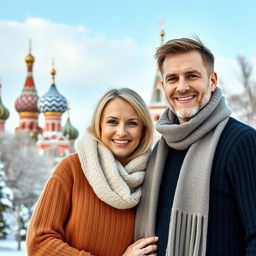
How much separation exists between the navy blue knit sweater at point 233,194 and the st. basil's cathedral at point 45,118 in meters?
38.5

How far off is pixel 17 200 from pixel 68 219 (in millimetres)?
25238

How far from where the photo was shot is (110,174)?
3021mm

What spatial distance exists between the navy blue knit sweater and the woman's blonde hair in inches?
22.7

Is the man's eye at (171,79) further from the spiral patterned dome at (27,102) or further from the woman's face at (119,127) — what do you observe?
the spiral patterned dome at (27,102)

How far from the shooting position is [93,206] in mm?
3068

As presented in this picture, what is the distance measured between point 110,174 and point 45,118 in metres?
43.4

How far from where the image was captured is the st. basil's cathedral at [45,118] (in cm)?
4406

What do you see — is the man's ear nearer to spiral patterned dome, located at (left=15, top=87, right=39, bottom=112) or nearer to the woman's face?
the woman's face

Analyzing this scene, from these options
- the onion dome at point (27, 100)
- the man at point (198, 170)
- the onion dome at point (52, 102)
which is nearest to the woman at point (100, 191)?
the man at point (198, 170)

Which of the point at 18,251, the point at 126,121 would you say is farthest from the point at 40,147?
the point at 126,121

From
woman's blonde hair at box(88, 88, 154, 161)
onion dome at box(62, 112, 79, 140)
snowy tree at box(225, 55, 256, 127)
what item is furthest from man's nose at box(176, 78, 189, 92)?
onion dome at box(62, 112, 79, 140)

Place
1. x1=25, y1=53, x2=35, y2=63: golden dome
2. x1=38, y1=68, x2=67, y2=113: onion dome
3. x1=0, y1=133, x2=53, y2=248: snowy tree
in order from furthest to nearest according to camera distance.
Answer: x1=25, y1=53, x2=35, y2=63: golden dome
x1=38, y1=68, x2=67, y2=113: onion dome
x1=0, y1=133, x2=53, y2=248: snowy tree

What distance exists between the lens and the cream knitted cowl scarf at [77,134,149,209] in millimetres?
2992

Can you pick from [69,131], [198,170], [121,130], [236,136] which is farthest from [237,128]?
[69,131]
